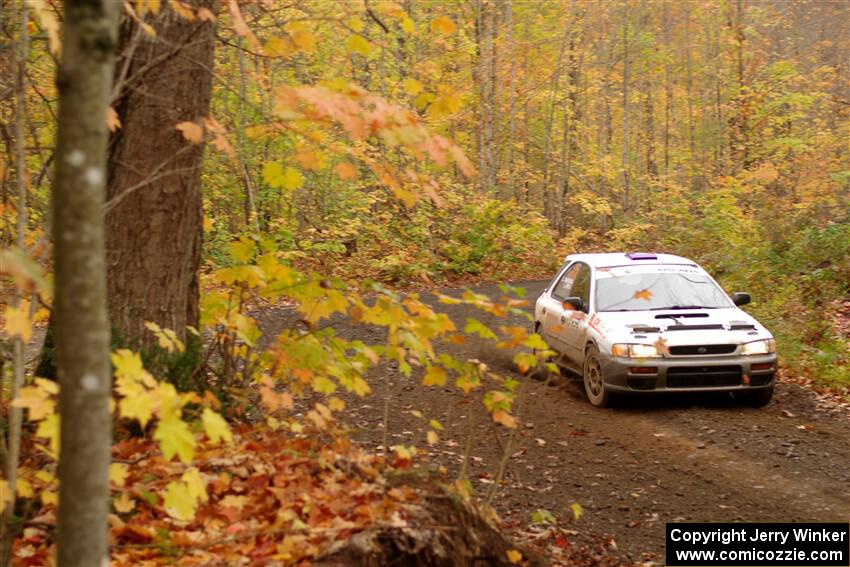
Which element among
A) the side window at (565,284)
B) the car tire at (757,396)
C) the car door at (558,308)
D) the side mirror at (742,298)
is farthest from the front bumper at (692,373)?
the side window at (565,284)

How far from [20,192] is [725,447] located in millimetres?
6867

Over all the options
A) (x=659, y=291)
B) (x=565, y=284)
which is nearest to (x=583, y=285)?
(x=565, y=284)

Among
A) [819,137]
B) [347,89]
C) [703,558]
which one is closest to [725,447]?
[703,558]

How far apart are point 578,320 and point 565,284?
1.32 meters

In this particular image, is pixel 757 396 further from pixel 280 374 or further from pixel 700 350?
pixel 280 374

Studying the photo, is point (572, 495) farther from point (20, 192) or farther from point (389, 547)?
point (20, 192)

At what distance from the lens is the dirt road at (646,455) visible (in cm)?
648

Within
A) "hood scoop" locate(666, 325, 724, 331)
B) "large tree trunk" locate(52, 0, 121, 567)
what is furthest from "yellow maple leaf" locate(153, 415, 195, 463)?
"hood scoop" locate(666, 325, 724, 331)

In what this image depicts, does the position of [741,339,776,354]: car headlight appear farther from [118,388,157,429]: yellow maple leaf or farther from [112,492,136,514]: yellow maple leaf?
[118,388,157,429]: yellow maple leaf

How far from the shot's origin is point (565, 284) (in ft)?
38.3

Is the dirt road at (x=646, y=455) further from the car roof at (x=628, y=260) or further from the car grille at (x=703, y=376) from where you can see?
the car roof at (x=628, y=260)

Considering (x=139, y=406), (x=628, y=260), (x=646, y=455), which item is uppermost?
(x=139, y=406)

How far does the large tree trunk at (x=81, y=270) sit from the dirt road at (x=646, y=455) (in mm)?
3182

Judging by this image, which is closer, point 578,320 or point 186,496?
point 186,496
